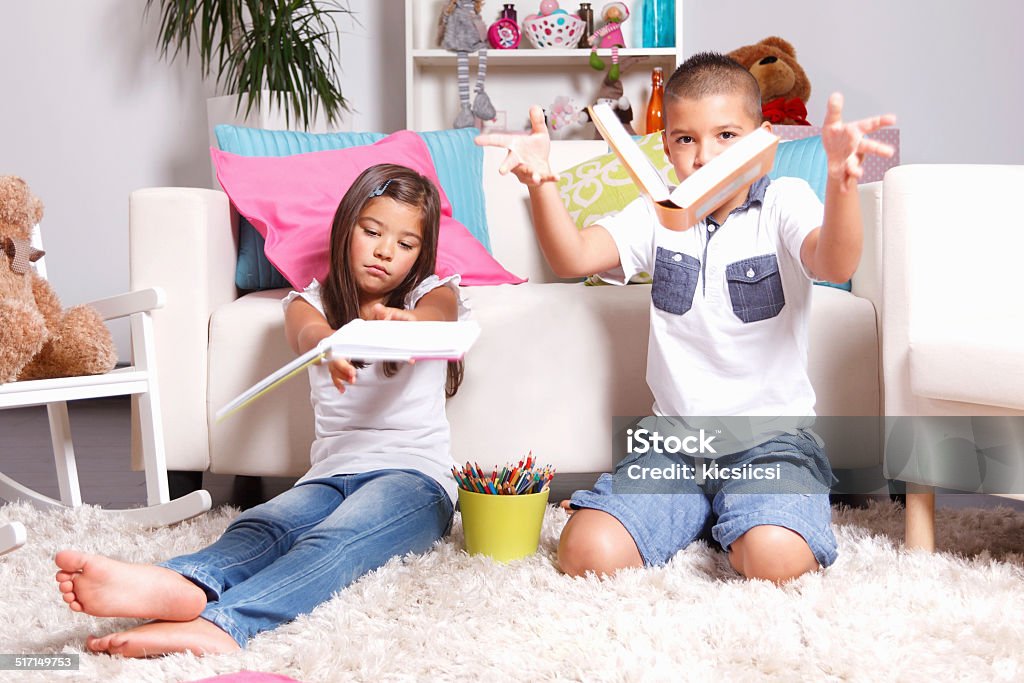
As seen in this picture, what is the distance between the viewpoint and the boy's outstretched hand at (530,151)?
42.7 inches

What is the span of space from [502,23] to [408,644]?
2.33 m

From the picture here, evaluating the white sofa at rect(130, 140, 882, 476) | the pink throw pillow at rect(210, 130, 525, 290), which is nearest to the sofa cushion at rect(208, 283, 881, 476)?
the white sofa at rect(130, 140, 882, 476)

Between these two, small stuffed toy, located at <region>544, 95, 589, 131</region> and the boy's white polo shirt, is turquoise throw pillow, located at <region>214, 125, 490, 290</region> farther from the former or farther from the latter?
small stuffed toy, located at <region>544, 95, 589, 131</region>

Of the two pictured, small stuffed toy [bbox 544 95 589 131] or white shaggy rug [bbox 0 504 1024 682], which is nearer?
white shaggy rug [bbox 0 504 1024 682]

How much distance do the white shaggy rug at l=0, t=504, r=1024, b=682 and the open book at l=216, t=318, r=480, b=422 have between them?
265 millimetres

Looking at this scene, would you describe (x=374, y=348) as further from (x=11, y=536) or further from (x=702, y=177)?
(x=11, y=536)

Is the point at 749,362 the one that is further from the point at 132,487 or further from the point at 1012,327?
the point at 132,487

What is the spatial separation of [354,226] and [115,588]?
0.60 m

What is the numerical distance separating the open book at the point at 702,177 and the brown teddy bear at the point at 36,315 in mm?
856

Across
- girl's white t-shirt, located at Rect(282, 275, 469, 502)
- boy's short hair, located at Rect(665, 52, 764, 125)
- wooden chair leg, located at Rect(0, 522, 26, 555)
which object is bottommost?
wooden chair leg, located at Rect(0, 522, 26, 555)

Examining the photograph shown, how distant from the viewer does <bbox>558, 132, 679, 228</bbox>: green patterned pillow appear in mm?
1731

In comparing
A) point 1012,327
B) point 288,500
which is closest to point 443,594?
point 288,500

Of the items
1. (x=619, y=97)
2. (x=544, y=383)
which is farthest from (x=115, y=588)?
(x=619, y=97)

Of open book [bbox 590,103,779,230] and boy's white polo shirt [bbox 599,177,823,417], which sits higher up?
open book [bbox 590,103,779,230]
